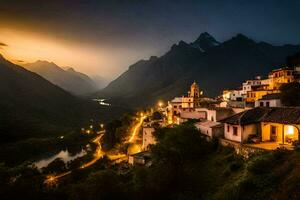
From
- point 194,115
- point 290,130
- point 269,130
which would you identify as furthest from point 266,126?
point 194,115

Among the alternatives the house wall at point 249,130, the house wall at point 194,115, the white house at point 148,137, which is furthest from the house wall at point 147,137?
the house wall at point 249,130

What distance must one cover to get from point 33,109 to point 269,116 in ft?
455

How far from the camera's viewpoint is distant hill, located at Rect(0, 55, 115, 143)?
10406cm

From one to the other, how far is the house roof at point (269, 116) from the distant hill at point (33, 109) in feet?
295

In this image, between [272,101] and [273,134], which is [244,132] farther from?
[272,101]

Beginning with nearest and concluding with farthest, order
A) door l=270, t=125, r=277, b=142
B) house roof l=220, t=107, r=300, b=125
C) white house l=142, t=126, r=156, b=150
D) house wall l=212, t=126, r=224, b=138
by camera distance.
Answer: house roof l=220, t=107, r=300, b=125, door l=270, t=125, r=277, b=142, house wall l=212, t=126, r=224, b=138, white house l=142, t=126, r=156, b=150

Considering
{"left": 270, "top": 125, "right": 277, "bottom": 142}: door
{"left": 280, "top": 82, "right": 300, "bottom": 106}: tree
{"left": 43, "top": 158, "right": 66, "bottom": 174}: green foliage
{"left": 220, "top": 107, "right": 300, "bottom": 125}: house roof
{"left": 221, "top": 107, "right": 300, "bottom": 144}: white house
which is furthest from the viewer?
{"left": 43, "top": 158, "right": 66, "bottom": 174}: green foliage

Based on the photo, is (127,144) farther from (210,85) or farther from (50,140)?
(210,85)

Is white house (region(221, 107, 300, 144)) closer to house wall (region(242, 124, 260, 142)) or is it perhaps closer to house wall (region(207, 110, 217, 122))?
house wall (region(242, 124, 260, 142))

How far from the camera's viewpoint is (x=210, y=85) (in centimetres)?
17638

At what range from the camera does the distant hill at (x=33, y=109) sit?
341ft

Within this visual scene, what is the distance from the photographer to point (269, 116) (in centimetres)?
2312

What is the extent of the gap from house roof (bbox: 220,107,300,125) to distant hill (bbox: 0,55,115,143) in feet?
295

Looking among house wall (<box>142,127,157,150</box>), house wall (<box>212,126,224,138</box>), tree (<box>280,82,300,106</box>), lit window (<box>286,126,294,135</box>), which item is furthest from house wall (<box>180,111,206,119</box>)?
lit window (<box>286,126,294,135</box>)
